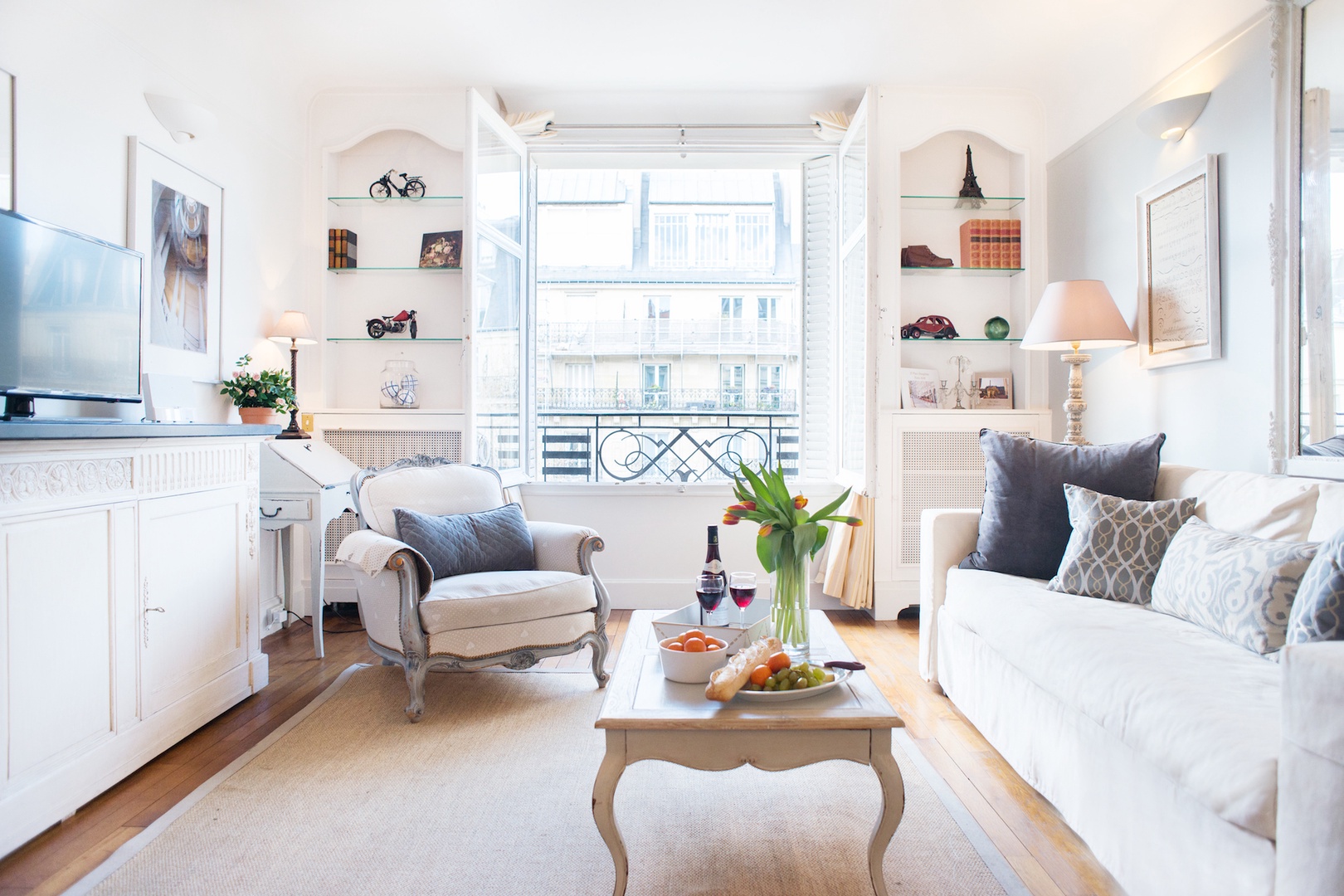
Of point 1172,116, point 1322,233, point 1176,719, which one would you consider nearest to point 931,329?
point 1172,116

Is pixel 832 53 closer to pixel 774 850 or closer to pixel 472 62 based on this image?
pixel 472 62

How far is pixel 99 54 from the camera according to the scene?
8.27 ft

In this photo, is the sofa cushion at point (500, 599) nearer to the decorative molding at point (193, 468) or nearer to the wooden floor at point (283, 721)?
the wooden floor at point (283, 721)

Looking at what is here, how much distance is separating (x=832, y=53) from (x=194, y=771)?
3.76 metres

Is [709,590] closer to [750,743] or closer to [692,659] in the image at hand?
[692,659]

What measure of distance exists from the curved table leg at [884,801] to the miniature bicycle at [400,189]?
11.7ft

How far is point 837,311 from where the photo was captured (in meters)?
4.19

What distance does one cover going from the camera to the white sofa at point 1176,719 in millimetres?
1055

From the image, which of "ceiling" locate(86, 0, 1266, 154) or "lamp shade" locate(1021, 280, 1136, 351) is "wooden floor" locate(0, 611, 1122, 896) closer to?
"lamp shade" locate(1021, 280, 1136, 351)

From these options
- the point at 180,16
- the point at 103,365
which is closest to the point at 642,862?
the point at 103,365

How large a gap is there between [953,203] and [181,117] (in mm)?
3531

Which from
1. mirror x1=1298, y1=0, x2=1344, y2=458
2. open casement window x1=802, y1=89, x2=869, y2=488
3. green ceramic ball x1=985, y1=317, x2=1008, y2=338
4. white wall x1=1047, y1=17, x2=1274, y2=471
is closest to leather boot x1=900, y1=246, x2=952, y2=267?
open casement window x1=802, y1=89, x2=869, y2=488

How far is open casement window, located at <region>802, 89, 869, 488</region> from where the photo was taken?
3783 mm

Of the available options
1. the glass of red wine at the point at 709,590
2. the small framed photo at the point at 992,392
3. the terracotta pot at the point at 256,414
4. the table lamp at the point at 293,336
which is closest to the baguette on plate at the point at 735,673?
the glass of red wine at the point at 709,590
